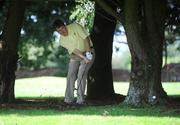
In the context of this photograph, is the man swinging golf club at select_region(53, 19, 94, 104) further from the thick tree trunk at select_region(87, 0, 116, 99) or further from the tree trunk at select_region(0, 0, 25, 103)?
the thick tree trunk at select_region(87, 0, 116, 99)

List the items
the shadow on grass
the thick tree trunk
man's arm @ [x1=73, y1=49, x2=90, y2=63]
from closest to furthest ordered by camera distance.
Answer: the shadow on grass < man's arm @ [x1=73, y1=49, x2=90, y2=63] < the thick tree trunk

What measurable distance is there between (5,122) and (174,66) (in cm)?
2491

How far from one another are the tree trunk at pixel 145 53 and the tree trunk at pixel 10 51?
→ 3.58 meters

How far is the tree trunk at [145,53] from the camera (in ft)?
43.7

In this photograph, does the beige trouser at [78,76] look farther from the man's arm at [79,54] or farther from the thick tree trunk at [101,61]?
the thick tree trunk at [101,61]

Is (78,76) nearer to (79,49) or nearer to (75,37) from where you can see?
(79,49)

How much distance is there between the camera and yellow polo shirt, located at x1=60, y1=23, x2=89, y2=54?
45.5 feet

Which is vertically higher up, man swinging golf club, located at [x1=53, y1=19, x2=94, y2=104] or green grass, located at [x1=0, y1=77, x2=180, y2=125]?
man swinging golf club, located at [x1=53, y1=19, x2=94, y2=104]

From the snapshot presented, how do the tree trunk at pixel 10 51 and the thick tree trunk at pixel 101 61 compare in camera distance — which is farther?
the thick tree trunk at pixel 101 61

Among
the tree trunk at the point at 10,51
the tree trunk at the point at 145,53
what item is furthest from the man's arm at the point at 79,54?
the tree trunk at the point at 10,51

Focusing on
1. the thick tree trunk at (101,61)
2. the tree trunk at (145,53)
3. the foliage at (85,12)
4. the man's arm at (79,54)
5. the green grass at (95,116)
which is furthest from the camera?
the thick tree trunk at (101,61)

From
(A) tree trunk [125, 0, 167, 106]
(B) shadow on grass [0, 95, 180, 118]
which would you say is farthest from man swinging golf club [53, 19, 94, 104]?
(A) tree trunk [125, 0, 167, 106]

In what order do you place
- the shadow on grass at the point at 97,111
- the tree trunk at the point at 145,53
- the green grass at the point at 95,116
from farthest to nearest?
the tree trunk at the point at 145,53 → the shadow on grass at the point at 97,111 → the green grass at the point at 95,116

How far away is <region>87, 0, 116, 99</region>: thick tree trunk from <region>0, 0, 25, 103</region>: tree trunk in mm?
2746
